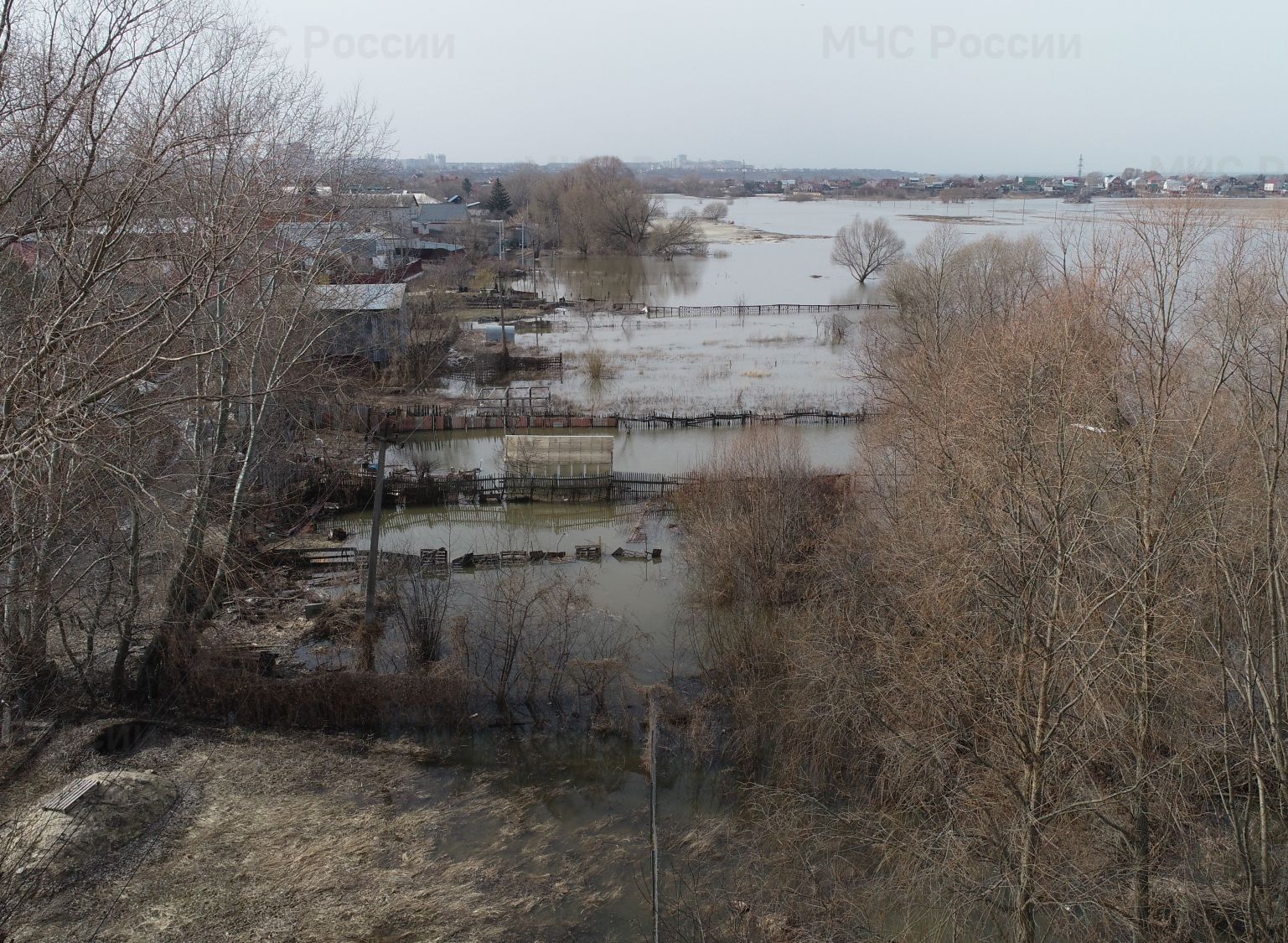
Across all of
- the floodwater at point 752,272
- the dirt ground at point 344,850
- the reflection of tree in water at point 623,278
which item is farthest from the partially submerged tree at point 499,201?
the dirt ground at point 344,850

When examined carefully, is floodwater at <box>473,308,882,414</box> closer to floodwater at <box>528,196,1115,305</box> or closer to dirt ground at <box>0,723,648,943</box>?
floodwater at <box>528,196,1115,305</box>

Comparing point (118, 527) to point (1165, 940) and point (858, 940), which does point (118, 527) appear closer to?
point (858, 940)

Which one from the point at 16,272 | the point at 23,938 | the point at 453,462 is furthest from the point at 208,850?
the point at 453,462

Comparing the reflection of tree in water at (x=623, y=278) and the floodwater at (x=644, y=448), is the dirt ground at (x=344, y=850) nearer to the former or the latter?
the floodwater at (x=644, y=448)

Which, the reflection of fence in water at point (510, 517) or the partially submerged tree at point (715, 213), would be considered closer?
the reflection of fence in water at point (510, 517)

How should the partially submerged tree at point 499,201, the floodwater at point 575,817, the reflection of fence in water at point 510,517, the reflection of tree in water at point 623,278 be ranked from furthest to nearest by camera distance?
the partially submerged tree at point 499,201 < the reflection of tree in water at point 623,278 < the reflection of fence in water at point 510,517 < the floodwater at point 575,817

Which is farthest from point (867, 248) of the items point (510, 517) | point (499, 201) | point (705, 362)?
point (499, 201)
